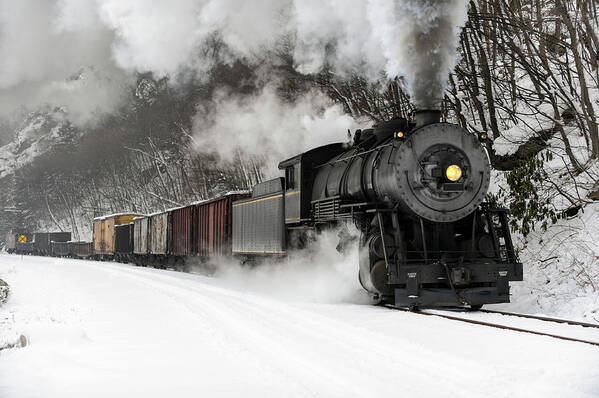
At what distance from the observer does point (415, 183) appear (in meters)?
9.48

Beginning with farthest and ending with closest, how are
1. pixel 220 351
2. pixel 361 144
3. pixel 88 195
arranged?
pixel 88 195
pixel 361 144
pixel 220 351

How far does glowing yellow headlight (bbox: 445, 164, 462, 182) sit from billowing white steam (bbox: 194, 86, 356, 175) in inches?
236

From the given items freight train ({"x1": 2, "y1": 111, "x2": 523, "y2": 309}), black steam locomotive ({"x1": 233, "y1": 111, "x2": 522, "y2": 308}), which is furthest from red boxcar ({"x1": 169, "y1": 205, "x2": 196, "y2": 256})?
black steam locomotive ({"x1": 233, "y1": 111, "x2": 522, "y2": 308})

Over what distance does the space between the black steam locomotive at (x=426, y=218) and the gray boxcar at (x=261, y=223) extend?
283 centimetres

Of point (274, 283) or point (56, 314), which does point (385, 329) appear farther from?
point (274, 283)

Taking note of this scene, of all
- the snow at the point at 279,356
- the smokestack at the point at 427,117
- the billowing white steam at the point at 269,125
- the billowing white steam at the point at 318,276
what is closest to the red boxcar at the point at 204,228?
the billowing white steam at the point at 269,125

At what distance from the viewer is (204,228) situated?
21.3 meters

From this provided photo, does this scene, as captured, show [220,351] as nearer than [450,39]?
Yes

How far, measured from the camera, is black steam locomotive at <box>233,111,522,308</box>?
9172 millimetres

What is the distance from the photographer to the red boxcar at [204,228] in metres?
18.6

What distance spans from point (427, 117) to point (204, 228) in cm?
1291

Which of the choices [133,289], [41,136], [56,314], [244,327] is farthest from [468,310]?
[41,136]

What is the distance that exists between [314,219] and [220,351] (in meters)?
6.00

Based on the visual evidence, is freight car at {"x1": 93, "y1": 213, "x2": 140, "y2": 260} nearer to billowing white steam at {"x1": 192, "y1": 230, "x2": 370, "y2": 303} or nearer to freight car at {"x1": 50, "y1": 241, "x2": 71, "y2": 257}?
freight car at {"x1": 50, "y1": 241, "x2": 71, "y2": 257}
